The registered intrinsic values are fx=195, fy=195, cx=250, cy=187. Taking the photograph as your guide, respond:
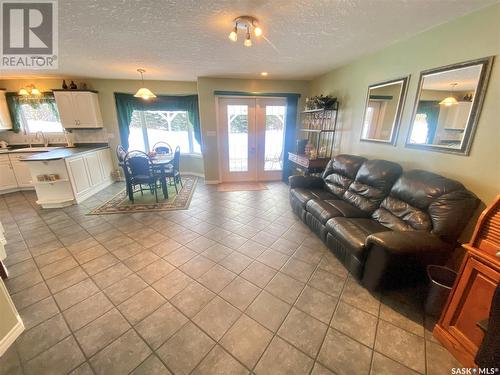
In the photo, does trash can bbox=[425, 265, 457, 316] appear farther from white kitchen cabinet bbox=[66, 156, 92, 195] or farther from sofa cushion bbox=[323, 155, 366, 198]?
white kitchen cabinet bbox=[66, 156, 92, 195]

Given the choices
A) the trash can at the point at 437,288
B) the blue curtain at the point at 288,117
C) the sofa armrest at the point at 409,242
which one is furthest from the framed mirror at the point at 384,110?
the blue curtain at the point at 288,117

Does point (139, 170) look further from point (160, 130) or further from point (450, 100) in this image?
point (450, 100)

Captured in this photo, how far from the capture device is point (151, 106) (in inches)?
191

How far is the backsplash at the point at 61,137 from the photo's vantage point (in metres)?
4.58

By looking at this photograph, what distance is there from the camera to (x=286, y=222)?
121 inches

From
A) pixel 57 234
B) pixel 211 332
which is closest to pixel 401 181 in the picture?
pixel 211 332

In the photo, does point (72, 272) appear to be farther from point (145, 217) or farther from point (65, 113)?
point (65, 113)

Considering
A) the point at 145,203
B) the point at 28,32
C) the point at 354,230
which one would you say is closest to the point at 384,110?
the point at 354,230

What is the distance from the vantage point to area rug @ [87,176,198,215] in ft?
11.3

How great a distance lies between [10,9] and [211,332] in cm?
330

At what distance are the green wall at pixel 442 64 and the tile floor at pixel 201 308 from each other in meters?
1.26

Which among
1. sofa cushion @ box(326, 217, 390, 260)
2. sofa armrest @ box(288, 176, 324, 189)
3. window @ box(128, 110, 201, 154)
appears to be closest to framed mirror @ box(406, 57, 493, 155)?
sofa cushion @ box(326, 217, 390, 260)

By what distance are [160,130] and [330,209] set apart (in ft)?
15.8

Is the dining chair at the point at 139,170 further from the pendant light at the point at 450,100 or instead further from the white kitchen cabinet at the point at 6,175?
the pendant light at the point at 450,100
